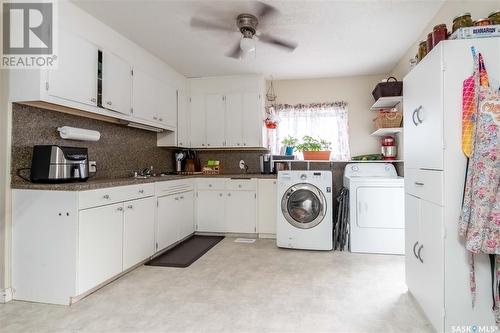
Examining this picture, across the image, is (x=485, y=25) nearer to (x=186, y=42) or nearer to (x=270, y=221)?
(x=186, y=42)

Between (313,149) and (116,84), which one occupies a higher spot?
(116,84)

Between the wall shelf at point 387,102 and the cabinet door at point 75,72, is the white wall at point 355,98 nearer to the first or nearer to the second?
the wall shelf at point 387,102

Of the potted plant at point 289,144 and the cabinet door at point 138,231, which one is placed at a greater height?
the potted plant at point 289,144

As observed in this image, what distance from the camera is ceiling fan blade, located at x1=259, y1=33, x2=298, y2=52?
2959 millimetres

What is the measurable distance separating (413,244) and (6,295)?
10.0ft

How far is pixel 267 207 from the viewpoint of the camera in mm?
3998

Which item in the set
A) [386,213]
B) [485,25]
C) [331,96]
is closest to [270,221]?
[386,213]

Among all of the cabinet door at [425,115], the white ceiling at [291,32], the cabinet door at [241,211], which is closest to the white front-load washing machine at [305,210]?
the cabinet door at [241,211]

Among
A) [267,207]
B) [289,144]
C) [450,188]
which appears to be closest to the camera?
[450,188]

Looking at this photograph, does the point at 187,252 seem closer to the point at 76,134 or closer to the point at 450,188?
the point at 76,134

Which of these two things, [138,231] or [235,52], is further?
[235,52]

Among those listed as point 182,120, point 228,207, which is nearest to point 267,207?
point 228,207

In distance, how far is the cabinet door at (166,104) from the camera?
366cm

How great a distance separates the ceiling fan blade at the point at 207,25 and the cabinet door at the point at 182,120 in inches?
63.6
